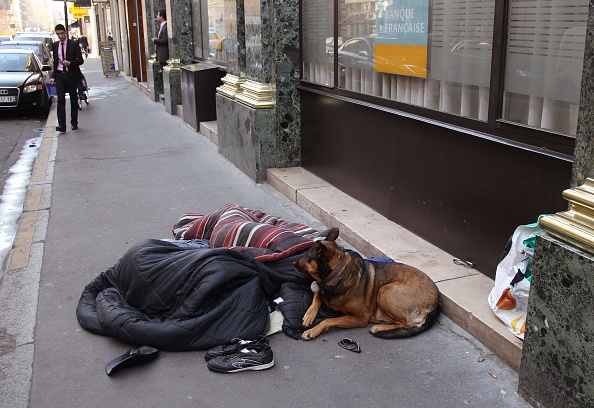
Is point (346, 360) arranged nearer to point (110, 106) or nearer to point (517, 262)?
point (517, 262)

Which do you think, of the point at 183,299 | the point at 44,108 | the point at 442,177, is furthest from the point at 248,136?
the point at 44,108

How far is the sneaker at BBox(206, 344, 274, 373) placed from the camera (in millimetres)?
3541

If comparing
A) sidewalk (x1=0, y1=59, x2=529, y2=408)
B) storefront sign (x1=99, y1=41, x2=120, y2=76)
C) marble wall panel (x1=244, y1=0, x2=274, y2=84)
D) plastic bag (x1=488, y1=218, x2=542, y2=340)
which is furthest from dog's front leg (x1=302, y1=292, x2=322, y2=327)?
storefront sign (x1=99, y1=41, x2=120, y2=76)

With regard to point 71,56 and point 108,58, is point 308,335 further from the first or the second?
point 108,58

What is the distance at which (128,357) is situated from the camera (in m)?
3.59

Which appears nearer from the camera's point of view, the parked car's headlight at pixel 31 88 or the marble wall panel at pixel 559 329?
the marble wall panel at pixel 559 329

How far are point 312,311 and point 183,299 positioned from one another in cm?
81

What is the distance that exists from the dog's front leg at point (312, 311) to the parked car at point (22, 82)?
41.8 ft

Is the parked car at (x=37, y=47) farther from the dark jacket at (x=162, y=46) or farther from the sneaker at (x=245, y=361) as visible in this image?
the sneaker at (x=245, y=361)

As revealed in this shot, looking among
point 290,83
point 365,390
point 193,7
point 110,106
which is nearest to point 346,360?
point 365,390

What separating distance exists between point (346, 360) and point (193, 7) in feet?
33.7

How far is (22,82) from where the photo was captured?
14.6 metres

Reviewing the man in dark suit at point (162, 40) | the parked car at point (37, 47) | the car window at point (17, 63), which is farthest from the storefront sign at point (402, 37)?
the parked car at point (37, 47)

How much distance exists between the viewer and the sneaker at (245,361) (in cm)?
354
